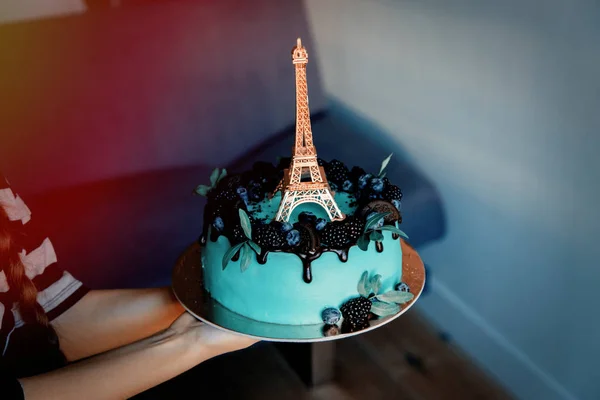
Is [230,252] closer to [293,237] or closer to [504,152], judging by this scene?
[293,237]

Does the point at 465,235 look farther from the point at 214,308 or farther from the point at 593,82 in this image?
the point at 214,308

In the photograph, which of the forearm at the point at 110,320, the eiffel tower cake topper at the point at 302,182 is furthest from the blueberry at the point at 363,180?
the forearm at the point at 110,320

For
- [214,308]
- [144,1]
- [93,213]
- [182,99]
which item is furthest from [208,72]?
[214,308]

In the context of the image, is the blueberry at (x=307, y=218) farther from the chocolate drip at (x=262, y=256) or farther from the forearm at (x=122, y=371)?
the forearm at (x=122, y=371)

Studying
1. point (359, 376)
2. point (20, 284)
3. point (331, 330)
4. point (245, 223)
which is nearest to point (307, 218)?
point (245, 223)

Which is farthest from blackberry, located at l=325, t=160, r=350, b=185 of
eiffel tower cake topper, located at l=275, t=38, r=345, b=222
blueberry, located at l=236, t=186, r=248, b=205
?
blueberry, located at l=236, t=186, r=248, b=205
